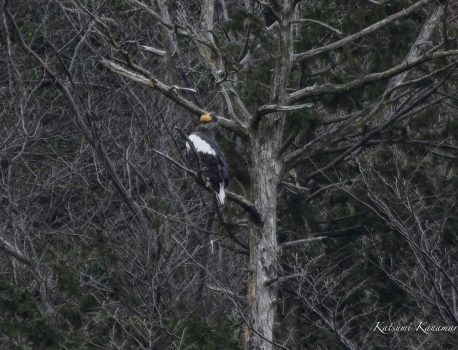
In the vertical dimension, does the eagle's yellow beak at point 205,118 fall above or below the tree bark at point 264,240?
above

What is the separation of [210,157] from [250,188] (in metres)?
0.70

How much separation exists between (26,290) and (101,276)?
5.52 ft

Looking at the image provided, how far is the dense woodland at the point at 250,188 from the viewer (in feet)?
37.0

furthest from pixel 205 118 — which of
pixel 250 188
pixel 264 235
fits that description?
pixel 264 235

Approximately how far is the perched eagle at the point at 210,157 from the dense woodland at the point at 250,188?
0.15 meters

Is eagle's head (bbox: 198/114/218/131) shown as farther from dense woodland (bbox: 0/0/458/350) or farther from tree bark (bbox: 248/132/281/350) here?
tree bark (bbox: 248/132/281/350)

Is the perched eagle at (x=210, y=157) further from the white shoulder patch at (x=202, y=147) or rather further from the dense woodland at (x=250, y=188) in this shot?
the dense woodland at (x=250, y=188)

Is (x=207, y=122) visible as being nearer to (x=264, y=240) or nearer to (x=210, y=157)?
(x=210, y=157)

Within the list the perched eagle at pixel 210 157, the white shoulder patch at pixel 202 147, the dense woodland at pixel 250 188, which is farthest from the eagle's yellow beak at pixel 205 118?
the white shoulder patch at pixel 202 147

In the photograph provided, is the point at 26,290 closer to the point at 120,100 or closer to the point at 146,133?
the point at 146,133

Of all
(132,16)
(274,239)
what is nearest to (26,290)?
(274,239)

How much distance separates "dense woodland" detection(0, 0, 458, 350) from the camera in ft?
37.0

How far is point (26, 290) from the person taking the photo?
1178 centimetres

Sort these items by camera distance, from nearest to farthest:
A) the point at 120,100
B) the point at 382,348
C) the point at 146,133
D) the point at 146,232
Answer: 1. the point at 146,232
2. the point at 382,348
3. the point at 146,133
4. the point at 120,100
